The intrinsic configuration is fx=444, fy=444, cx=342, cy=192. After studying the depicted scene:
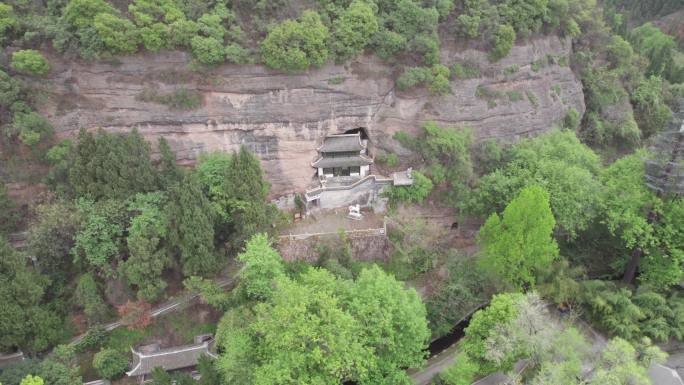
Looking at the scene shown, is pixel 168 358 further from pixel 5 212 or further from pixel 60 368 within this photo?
pixel 5 212

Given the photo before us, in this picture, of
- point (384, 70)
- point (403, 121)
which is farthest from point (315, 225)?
point (384, 70)

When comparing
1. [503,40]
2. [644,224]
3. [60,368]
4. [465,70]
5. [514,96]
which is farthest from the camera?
[514,96]

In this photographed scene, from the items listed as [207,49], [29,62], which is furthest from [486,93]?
[29,62]

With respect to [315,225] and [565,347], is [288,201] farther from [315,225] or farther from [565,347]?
[565,347]

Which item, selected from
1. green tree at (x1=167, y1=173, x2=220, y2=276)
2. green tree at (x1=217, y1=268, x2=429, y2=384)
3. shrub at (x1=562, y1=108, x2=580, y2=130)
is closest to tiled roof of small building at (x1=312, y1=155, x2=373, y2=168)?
green tree at (x1=167, y1=173, x2=220, y2=276)

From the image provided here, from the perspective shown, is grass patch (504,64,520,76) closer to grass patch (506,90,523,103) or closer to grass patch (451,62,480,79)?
grass patch (506,90,523,103)

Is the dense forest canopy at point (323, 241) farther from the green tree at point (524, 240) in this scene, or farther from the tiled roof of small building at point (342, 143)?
the tiled roof of small building at point (342, 143)
